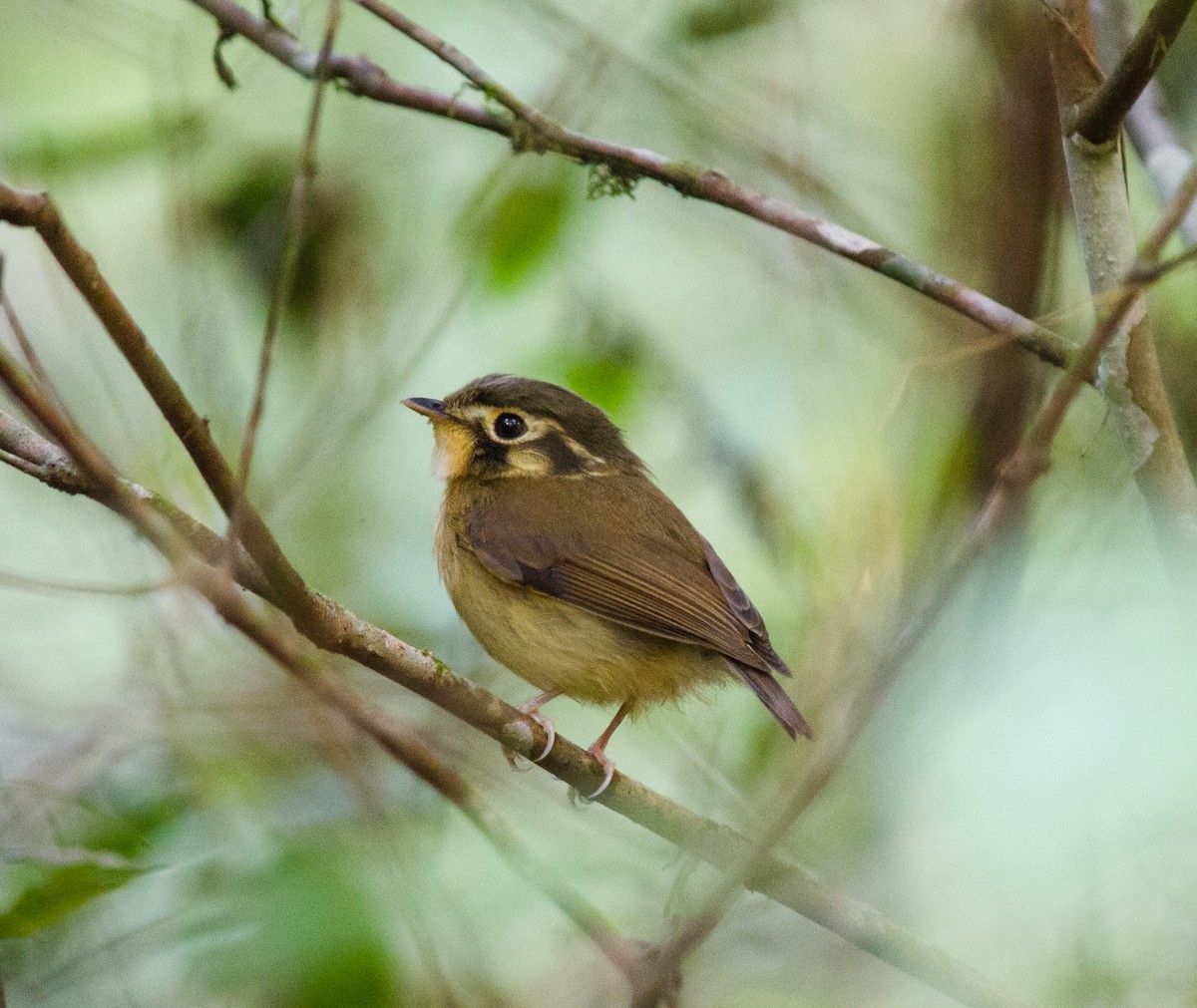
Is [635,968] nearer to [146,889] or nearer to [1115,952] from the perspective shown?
[146,889]

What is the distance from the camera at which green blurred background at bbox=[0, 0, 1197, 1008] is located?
3.17m

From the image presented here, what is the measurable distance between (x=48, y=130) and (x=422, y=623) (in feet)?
7.62

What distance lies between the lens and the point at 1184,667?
3.21 metres

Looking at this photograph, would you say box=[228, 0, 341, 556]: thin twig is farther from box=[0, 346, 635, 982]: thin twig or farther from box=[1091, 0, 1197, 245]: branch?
box=[1091, 0, 1197, 245]: branch

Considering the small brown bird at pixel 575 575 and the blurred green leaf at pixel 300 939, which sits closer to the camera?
the blurred green leaf at pixel 300 939

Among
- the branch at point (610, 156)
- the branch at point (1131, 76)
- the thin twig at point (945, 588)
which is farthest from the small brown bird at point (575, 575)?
the thin twig at point (945, 588)

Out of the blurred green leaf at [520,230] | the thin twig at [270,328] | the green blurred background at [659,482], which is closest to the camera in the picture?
the thin twig at [270,328]

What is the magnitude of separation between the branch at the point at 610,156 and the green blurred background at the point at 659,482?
226mm

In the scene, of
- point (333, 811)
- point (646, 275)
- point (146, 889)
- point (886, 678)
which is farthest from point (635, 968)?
point (646, 275)

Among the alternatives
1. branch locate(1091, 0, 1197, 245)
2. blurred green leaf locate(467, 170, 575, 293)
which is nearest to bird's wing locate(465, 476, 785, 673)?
blurred green leaf locate(467, 170, 575, 293)

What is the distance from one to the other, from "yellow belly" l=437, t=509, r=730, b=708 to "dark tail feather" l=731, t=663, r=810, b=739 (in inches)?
8.8

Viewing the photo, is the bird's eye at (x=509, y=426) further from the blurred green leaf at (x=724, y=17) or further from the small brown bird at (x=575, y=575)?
the blurred green leaf at (x=724, y=17)

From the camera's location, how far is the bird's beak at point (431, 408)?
4961mm

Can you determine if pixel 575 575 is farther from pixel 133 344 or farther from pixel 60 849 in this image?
pixel 133 344
